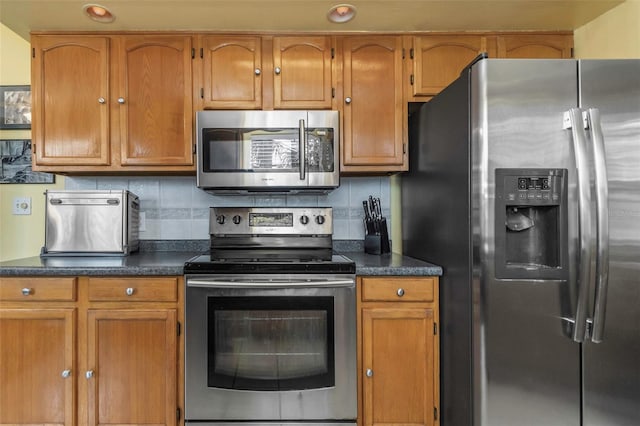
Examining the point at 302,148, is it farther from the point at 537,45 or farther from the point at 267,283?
the point at 537,45

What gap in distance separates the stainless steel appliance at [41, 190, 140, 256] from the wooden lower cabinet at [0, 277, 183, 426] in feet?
1.37

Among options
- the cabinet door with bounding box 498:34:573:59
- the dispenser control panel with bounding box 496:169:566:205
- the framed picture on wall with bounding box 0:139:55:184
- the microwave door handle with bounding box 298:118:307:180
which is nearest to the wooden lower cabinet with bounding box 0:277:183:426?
the microwave door handle with bounding box 298:118:307:180

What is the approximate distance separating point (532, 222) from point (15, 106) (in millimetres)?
2979

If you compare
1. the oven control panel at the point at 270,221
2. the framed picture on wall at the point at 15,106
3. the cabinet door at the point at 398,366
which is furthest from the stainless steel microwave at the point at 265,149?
the framed picture on wall at the point at 15,106

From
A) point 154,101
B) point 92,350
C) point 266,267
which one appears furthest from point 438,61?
point 92,350

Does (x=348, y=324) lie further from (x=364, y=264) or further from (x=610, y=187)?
(x=610, y=187)

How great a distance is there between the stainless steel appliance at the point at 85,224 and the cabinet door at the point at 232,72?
0.83 m

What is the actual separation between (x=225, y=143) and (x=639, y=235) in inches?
72.4

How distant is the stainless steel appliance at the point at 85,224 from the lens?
6.85 feet

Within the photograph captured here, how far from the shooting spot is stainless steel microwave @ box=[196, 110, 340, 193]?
1968 mm

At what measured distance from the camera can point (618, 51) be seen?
1.80 meters

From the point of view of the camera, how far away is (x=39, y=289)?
1.69 meters

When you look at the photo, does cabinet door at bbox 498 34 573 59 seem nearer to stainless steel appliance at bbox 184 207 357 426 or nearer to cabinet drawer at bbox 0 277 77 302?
stainless steel appliance at bbox 184 207 357 426

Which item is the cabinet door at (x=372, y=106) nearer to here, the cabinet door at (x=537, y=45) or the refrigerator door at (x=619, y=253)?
the cabinet door at (x=537, y=45)
